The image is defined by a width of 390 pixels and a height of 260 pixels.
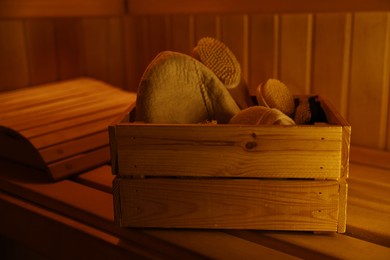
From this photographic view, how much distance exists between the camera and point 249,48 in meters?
1.67

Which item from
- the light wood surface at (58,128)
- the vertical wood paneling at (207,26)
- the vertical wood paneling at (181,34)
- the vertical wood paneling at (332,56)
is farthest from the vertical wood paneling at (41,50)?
the vertical wood paneling at (332,56)

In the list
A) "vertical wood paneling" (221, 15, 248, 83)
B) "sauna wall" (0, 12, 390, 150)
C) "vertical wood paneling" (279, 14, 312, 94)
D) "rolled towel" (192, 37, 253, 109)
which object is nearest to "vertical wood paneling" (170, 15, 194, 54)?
"sauna wall" (0, 12, 390, 150)

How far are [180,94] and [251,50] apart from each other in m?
0.73

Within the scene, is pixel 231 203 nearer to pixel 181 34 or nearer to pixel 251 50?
pixel 251 50

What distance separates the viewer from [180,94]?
3.30 feet

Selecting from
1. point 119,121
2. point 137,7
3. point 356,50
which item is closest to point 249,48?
point 356,50

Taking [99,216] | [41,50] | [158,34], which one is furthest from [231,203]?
[41,50]

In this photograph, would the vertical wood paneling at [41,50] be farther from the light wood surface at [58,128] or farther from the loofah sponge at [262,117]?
the loofah sponge at [262,117]

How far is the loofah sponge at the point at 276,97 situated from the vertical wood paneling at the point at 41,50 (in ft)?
3.64

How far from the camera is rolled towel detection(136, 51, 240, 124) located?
958 mm

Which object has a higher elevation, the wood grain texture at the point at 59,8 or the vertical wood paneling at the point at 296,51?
the wood grain texture at the point at 59,8

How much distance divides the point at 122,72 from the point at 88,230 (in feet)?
3.99

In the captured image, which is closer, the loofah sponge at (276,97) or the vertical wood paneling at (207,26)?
the loofah sponge at (276,97)

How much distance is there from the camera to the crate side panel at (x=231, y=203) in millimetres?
869
